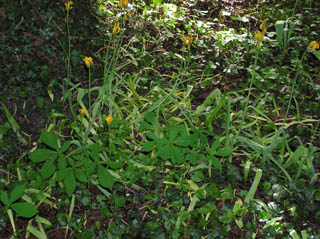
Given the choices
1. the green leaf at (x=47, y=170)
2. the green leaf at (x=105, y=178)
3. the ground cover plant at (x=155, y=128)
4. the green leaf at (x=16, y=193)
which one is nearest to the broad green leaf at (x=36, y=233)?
the ground cover plant at (x=155, y=128)

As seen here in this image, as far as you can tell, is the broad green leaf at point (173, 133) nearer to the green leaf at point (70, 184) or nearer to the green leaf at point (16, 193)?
the green leaf at point (70, 184)

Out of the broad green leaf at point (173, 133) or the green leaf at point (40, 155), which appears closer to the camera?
the green leaf at point (40, 155)

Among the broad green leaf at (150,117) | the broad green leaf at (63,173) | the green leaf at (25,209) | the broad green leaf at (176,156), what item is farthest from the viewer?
the broad green leaf at (150,117)

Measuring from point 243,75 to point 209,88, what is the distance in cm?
35

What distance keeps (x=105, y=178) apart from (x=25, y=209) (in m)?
0.44

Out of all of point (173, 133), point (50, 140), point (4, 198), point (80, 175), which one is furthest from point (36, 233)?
point (173, 133)

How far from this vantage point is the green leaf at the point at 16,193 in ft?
6.75

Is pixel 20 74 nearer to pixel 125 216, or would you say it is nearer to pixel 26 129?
pixel 26 129

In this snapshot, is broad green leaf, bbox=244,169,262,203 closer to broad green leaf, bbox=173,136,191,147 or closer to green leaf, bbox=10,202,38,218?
broad green leaf, bbox=173,136,191,147

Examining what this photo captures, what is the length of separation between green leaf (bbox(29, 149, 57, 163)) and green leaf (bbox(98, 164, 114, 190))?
0.28m

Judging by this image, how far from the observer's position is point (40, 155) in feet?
7.25

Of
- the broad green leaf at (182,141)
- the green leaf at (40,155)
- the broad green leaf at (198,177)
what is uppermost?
the broad green leaf at (182,141)

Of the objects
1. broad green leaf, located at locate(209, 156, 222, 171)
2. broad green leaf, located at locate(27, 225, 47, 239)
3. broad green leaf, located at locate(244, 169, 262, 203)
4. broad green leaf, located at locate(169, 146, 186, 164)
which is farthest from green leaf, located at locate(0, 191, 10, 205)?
broad green leaf, located at locate(244, 169, 262, 203)

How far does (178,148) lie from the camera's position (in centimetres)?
240
